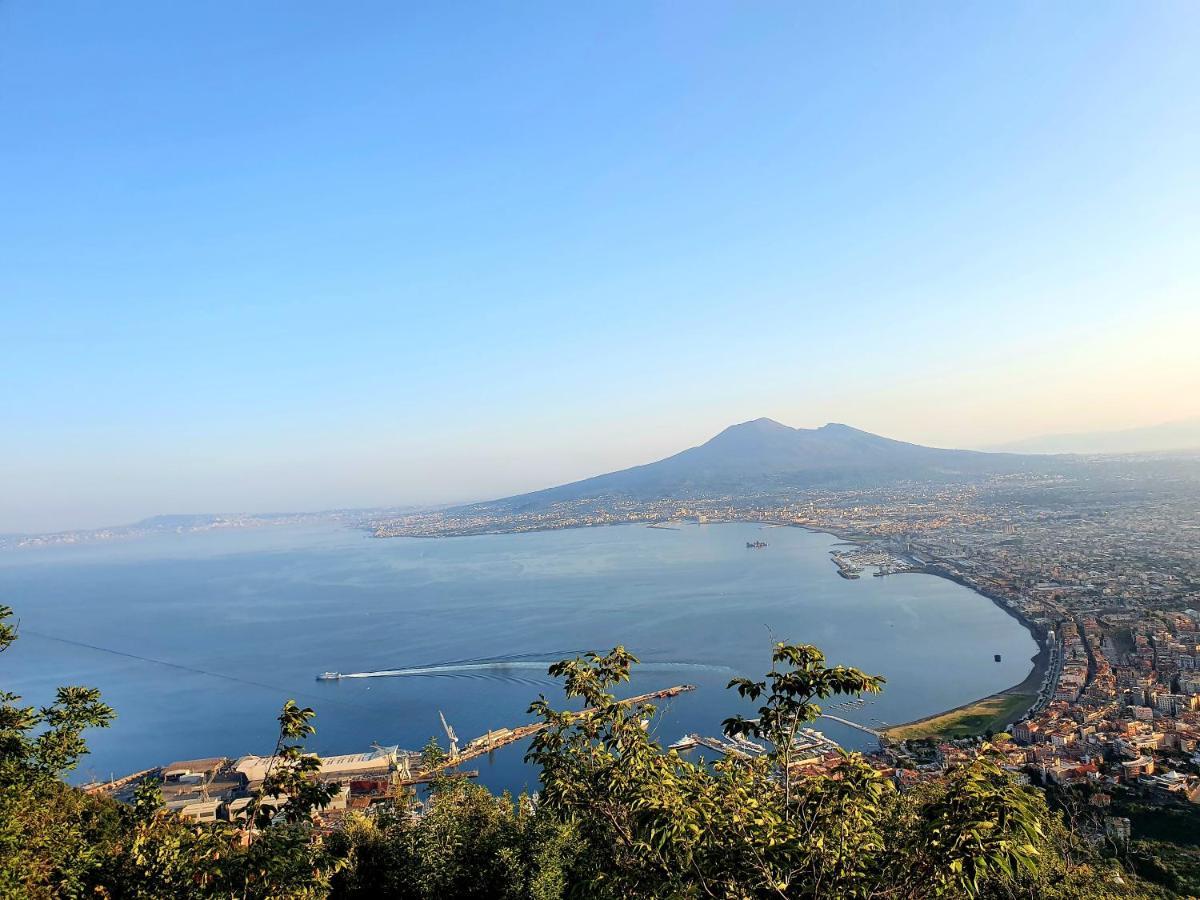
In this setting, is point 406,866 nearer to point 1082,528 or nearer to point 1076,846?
point 1076,846

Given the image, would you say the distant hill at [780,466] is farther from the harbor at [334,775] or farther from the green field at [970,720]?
the harbor at [334,775]

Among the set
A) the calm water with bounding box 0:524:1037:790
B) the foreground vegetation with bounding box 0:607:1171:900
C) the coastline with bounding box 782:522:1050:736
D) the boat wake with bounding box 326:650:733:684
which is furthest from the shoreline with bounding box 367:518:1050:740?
the foreground vegetation with bounding box 0:607:1171:900

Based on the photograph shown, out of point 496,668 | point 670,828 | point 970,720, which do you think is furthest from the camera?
point 496,668

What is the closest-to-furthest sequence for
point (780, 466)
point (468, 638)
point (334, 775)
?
point (334, 775) → point (468, 638) → point (780, 466)

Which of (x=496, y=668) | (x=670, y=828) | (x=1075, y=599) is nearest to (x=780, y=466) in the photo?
(x=1075, y=599)

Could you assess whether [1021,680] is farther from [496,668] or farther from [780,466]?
[780,466]

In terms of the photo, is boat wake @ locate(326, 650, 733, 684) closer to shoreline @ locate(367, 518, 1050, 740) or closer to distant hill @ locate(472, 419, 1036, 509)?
shoreline @ locate(367, 518, 1050, 740)

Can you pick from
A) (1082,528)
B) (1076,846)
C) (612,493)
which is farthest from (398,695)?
(612,493)
